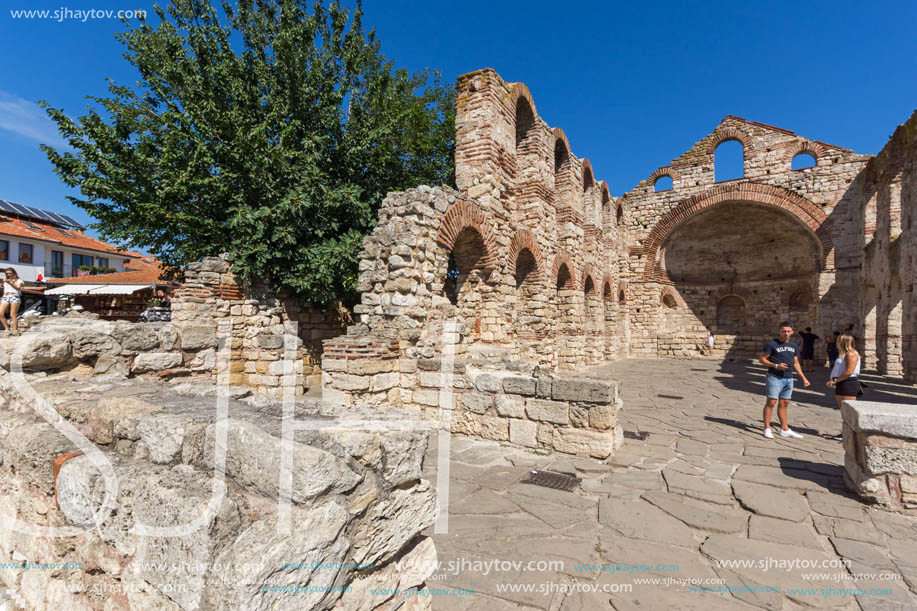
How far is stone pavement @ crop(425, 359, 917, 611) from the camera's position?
7.71ft

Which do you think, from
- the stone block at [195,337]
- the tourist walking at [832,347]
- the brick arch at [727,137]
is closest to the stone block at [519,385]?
the stone block at [195,337]

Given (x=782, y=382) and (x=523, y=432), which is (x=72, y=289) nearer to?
A: (x=523, y=432)

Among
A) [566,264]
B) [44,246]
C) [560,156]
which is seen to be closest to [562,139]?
[560,156]

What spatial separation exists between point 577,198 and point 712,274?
10.1 meters

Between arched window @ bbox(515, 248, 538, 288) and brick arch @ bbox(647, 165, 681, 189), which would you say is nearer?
arched window @ bbox(515, 248, 538, 288)

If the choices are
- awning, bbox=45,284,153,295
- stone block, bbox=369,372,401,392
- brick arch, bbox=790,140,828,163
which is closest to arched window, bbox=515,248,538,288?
stone block, bbox=369,372,401,392

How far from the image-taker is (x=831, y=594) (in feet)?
7.65

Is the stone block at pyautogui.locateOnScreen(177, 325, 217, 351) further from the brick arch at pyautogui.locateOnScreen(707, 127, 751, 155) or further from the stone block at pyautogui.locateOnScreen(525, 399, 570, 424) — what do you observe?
the brick arch at pyautogui.locateOnScreen(707, 127, 751, 155)

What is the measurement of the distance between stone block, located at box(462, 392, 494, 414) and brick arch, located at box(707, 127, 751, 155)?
1752cm

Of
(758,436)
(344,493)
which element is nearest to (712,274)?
(758,436)

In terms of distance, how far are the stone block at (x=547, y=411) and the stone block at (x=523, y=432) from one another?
10cm

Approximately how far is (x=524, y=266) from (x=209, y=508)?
Result: 9818 millimetres

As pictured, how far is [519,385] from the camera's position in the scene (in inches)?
196

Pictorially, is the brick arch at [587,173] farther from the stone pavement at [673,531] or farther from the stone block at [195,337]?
the stone block at [195,337]
